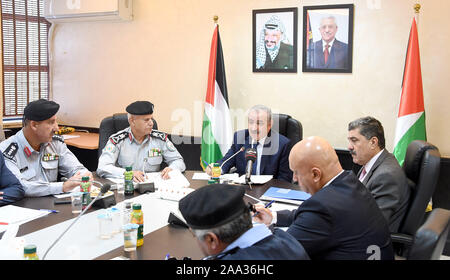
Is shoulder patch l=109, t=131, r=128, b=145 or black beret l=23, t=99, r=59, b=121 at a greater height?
black beret l=23, t=99, r=59, b=121

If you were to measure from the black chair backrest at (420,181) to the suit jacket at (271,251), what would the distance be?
4.54ft

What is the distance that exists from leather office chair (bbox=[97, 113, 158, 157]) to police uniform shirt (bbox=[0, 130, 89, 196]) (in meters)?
0.47

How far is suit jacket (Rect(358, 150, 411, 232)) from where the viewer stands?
2555mm

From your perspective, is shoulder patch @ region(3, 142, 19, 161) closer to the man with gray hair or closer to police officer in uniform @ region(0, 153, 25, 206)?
police officer in uniform @ region(0, 153, 25, 206)

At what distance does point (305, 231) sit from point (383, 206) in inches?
36.4

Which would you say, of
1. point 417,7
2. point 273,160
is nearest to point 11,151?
point 273,160

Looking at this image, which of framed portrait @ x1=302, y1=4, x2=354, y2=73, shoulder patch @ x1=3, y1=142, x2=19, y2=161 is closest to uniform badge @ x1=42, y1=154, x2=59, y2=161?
shoulder patch @ x1=3, y1=142, x2=19, y2=161

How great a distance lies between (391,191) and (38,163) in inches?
94.1

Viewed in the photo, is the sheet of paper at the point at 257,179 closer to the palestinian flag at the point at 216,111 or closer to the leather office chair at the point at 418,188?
the leather office chair at the point at 418,188

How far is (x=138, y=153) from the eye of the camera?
3680 mm
